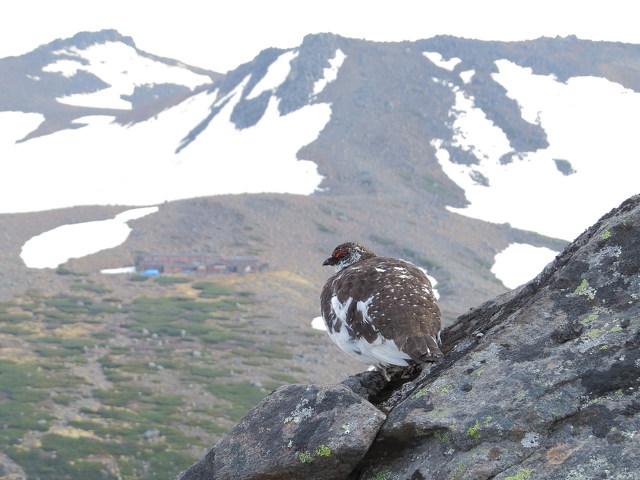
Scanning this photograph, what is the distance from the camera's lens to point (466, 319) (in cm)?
1120

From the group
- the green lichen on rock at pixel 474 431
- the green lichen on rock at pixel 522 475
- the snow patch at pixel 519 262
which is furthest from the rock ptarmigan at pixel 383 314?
the snow patch at pixel 519 262

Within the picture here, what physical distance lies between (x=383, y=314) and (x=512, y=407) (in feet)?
9.20

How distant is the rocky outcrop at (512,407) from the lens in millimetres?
6977

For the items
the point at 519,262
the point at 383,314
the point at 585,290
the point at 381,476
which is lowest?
the point at 519,262

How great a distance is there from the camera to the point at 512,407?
7.54 meters

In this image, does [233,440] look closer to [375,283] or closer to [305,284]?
[375,283]

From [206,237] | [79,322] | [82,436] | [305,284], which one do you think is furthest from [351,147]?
[82,436]

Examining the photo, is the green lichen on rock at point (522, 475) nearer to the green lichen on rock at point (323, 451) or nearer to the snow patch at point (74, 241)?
the green lichen on rock at point (323, 451)

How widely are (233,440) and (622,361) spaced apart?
469cm

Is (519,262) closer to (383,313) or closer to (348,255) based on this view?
(348,255)

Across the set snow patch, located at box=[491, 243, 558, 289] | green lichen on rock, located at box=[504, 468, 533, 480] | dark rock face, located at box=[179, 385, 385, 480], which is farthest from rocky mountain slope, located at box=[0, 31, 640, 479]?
snow patch, located at box=[491, 243, 558, 289]

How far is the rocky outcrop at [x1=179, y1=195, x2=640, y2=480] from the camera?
6977mm

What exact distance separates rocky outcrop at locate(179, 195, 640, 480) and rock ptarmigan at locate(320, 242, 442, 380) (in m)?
0.43

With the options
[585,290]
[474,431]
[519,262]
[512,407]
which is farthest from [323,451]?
[519,262]
